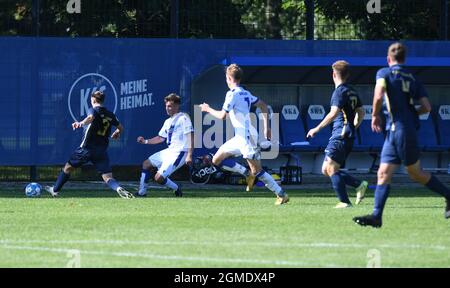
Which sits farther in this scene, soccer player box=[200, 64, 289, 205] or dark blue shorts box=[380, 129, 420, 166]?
soccer player box=[200, 64, 289, 205]

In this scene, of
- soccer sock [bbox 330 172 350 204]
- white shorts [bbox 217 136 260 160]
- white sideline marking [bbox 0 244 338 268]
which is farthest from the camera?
white shorts [bbox 217 136 260 160]

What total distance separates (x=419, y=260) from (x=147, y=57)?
15.2m

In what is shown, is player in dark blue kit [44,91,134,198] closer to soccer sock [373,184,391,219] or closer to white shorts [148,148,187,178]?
white shorts [148,148,187,178]

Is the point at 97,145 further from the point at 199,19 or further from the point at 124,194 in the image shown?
the point at 199,19

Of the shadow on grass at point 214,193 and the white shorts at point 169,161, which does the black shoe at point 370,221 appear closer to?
the white shorts at point 169,161

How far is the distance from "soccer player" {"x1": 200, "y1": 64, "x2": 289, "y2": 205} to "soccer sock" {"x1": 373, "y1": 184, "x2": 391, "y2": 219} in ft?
14.3

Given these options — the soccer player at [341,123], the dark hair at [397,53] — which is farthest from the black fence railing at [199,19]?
the dark hair at [397,53]

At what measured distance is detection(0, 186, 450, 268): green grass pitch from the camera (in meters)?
11.4

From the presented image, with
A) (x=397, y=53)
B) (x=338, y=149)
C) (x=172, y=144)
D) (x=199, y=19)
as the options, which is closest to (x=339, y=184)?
(x=338, y=149)

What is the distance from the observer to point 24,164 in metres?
25.1

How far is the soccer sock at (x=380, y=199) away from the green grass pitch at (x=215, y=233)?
0.21 metres

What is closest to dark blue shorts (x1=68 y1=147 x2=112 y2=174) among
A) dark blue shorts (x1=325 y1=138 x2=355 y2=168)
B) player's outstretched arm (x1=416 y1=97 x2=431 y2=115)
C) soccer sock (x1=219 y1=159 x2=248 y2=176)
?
soccer sock (x1=219 y1=159 x2=248 y2=176)

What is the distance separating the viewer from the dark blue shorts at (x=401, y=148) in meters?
14.2
